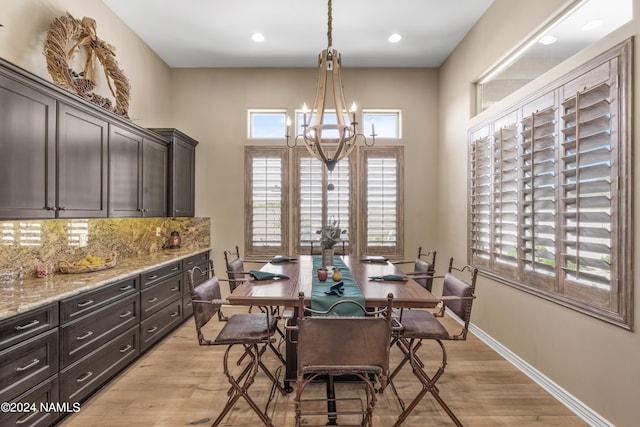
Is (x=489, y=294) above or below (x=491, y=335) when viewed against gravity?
above

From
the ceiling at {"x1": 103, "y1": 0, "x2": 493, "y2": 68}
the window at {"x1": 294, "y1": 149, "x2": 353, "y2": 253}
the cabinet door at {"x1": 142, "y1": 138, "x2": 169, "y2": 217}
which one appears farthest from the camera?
the window at {"x1": 294, "y1": 149, "x2": 353, "y2": 253}

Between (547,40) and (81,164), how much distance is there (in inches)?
161

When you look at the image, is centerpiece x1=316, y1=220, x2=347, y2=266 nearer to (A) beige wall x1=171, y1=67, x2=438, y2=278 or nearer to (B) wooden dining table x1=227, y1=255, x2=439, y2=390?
(B) wooden dining table x1=227, y1=255, x2=439, y2=390

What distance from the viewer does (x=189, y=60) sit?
487 cm

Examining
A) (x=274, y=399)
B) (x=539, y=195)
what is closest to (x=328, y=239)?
(x=274, y=399)

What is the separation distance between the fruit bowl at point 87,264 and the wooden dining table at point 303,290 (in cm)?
140

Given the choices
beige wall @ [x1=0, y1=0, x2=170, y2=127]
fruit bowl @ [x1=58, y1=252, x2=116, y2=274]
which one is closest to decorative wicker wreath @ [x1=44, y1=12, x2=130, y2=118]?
beige wall @ [x1=0, y1=0, x2=170, y2=127]

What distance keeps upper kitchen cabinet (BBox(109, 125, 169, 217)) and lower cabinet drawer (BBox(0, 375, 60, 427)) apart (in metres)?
1.58

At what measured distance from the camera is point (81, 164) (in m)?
2.76

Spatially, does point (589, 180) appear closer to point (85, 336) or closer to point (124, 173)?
point (85, 336)

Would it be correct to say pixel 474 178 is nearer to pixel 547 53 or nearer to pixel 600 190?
pixel 547 53

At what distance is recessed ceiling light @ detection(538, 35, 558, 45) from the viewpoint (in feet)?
9.14

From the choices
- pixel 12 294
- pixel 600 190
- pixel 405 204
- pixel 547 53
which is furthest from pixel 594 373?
pixel 12 294

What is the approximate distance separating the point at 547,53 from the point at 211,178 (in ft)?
14.2
